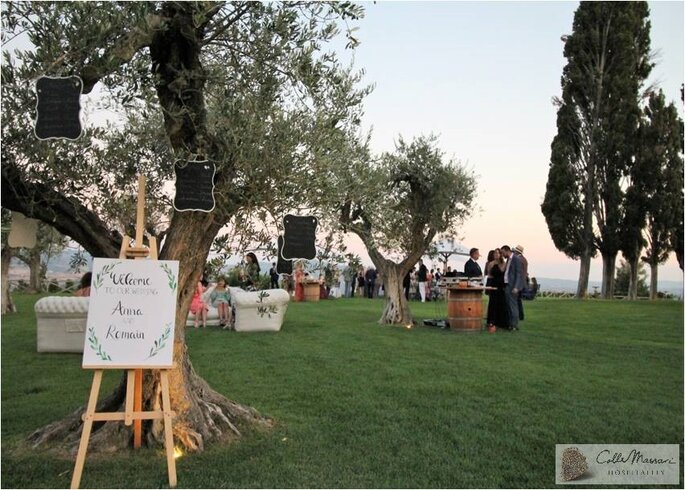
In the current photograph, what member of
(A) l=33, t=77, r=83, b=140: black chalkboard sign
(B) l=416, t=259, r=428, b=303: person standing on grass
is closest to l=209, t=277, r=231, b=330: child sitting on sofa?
(A) l=33, t=77, r=83, b=140: black chalkboard sign

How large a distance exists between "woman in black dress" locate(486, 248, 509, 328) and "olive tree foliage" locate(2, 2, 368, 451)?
353 inches

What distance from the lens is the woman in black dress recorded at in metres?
13.9

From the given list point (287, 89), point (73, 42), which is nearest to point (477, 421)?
point (287, 89)

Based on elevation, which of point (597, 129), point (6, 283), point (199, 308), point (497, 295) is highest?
point (597, 129)

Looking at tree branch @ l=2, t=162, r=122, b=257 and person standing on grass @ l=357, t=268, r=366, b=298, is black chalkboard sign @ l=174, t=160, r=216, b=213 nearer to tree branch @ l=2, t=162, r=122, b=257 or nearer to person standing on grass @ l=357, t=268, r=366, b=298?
tree branch @ l=2, t=162, r=122, b=257

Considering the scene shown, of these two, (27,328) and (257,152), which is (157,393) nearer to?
(257,152)

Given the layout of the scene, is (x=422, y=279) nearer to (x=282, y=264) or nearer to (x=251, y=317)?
(x=251, y=317)

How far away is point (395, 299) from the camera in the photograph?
15.3m

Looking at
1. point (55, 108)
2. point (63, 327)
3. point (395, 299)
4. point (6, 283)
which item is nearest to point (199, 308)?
point (63, 327)

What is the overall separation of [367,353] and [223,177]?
6126mm

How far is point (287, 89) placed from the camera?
18.5 feet

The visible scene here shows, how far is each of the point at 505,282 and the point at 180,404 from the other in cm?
970

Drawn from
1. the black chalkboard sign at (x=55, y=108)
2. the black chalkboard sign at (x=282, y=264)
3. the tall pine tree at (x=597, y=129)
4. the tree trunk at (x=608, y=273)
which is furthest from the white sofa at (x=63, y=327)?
the tree trunk at (x=608, y=273)

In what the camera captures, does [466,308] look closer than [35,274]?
Yes
